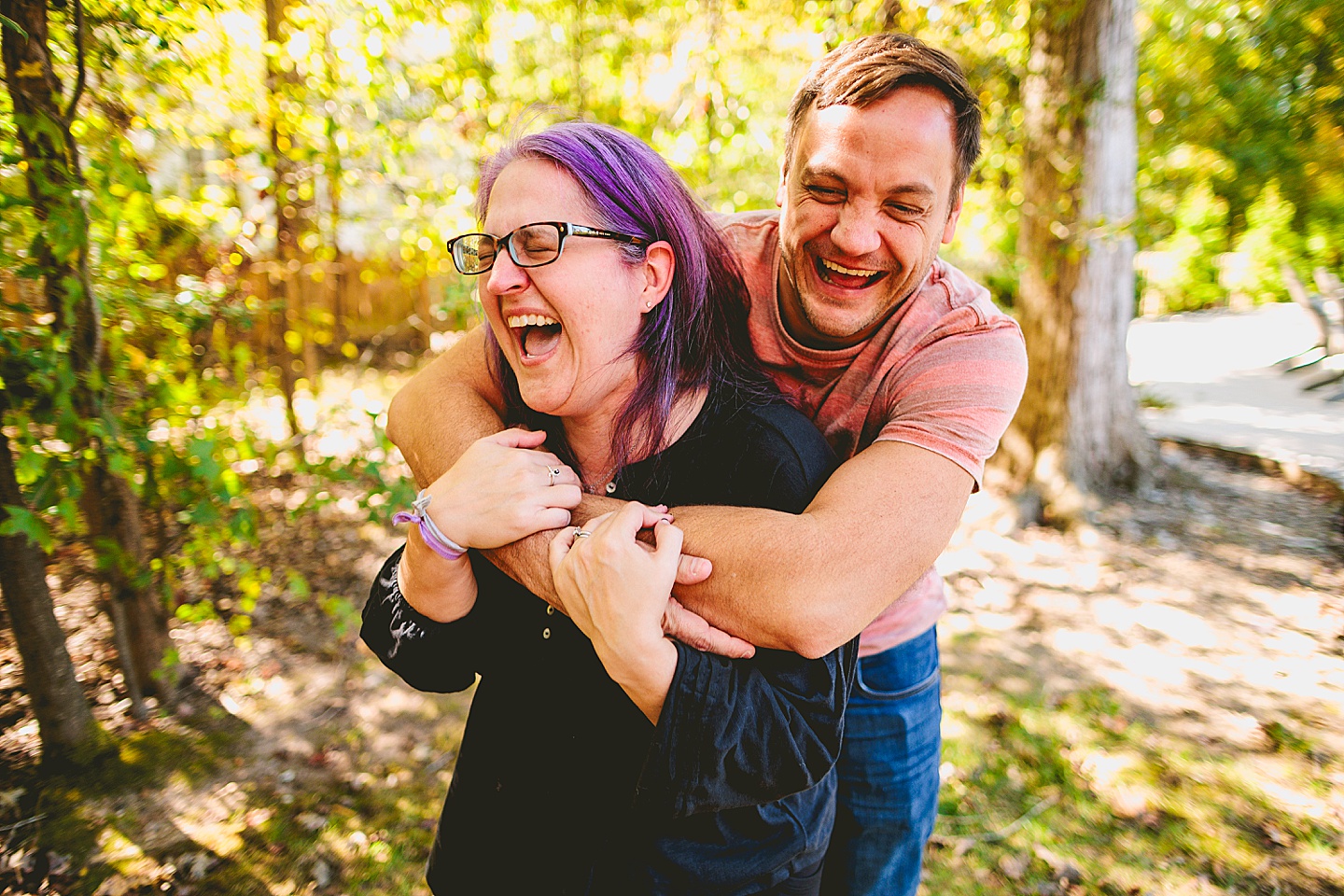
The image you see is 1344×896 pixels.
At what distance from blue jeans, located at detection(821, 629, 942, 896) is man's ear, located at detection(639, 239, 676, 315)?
124cm

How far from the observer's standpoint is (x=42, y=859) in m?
2.80

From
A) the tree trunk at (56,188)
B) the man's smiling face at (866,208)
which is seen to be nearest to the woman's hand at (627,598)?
the man's smiling face at (866,208)

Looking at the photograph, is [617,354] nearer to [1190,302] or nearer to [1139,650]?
[1139,650]

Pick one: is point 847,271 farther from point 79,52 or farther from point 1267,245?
point 1267,245

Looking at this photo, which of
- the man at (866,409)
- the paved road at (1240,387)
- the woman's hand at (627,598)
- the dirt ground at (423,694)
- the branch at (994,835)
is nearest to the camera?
the woman's hand at (627,598)

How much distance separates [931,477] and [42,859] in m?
3.39

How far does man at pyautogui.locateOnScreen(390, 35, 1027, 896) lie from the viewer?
1.42 meters

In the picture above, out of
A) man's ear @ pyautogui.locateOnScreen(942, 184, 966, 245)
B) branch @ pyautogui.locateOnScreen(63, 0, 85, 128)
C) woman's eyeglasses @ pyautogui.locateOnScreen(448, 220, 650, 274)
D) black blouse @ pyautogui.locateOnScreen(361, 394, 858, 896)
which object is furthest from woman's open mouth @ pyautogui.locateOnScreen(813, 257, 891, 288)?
branch @ pyautogui.locateOnScreen(63, 0, 85, 128)

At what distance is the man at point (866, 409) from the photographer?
1416mm

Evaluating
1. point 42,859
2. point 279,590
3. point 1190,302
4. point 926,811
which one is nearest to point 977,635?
point 926,811

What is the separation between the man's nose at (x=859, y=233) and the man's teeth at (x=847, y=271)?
53 millimetres

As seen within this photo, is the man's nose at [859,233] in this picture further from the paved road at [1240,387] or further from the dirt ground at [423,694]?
the paved road at [1240,387]

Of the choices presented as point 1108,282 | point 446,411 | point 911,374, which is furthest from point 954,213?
point 1108,282

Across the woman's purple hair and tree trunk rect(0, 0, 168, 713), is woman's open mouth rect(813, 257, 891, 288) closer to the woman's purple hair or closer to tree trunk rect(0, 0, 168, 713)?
the woman's purple hair
